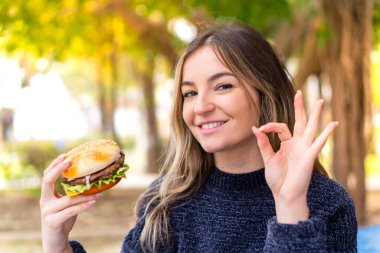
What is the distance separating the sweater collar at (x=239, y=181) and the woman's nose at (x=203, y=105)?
318 millimetres

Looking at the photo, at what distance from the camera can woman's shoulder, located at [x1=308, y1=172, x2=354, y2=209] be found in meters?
2.00

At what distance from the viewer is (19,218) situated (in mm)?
10609

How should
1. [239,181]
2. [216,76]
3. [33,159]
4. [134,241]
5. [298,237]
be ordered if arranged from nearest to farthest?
[298,237] < [216,76] < [239,181] < [134,241] < [33,159]

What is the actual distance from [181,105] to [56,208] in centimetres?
61

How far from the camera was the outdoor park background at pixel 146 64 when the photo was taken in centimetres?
684

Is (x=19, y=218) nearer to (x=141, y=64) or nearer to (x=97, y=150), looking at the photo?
(x=141, y=64)

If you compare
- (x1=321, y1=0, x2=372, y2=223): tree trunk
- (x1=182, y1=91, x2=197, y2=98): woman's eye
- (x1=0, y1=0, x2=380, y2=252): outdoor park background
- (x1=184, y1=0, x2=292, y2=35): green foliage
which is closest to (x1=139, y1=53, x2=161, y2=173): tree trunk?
(x1=0, y1=0, x2=380, y2=252): outdoor park background

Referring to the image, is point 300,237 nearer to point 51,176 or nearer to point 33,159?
point 51,176

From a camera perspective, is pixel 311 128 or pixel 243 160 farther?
pixel 243 160

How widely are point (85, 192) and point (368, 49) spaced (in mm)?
5489

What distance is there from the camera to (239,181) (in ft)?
7.19

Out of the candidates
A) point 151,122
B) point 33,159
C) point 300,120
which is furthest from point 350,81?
point 151,122

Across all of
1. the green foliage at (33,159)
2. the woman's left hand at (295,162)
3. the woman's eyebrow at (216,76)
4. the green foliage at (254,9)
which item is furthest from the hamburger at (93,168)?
the green foliage at (33,159)

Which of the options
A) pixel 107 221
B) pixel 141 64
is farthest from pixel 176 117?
pixel 141 64
